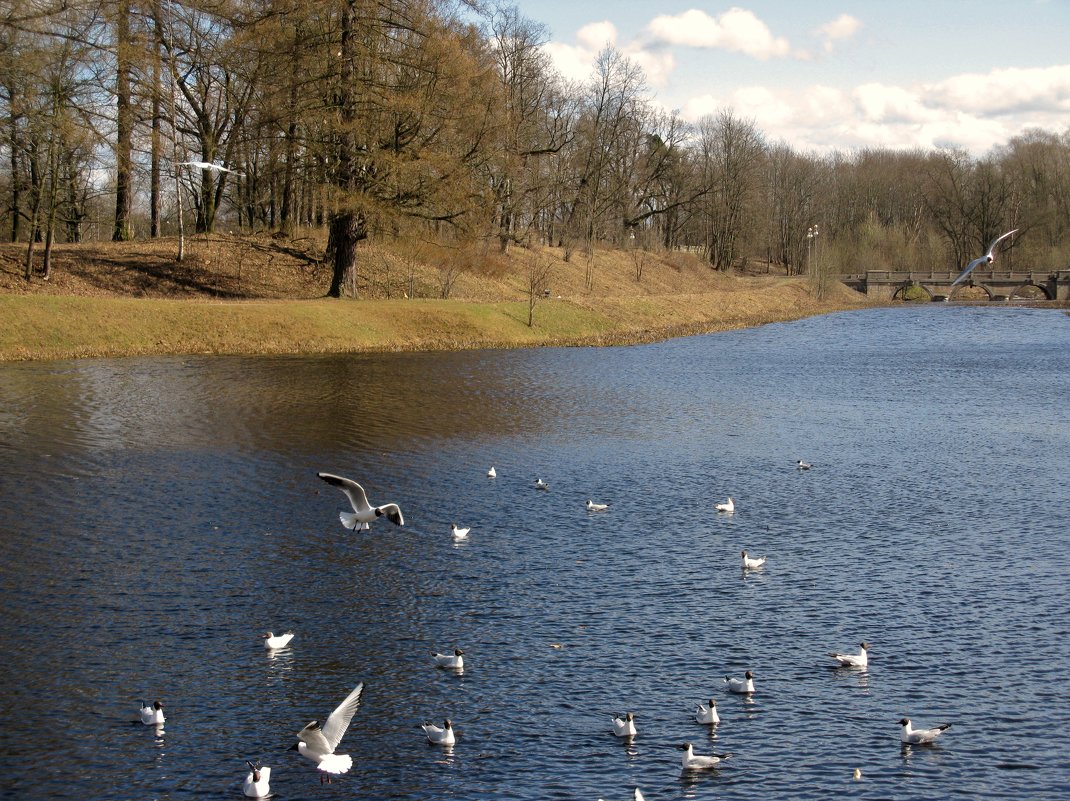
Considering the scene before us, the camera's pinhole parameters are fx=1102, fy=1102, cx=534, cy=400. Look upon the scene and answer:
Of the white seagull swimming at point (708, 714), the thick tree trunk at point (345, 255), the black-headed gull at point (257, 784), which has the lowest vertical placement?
the black-headed gull at point (257, 784)

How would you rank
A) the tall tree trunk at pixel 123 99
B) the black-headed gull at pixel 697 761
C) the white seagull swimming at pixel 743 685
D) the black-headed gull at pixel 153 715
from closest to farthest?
the black-headed gull at pixel 697 761 < the black-headed gull at pixel 153 715 < the white seagull swimming at pixel 743 685 < the tall tree trunk at pixel 123 99

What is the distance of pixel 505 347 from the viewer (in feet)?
197

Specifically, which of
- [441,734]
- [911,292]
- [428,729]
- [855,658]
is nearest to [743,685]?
[855,658]

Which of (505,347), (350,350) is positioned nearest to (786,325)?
(505,347)

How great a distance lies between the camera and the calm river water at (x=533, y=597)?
1352 cm

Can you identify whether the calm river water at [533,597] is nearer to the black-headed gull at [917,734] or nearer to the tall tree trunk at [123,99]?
the black-headed gull at [917,734]

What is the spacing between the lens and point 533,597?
62.8ft

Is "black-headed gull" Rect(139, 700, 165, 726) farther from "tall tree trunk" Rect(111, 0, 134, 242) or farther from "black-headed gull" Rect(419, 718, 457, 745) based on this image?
"tall tree trunk" Rect(111, 0, 134, 242)

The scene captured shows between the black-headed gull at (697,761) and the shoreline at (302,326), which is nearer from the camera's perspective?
the black-headed gull at (697,761)

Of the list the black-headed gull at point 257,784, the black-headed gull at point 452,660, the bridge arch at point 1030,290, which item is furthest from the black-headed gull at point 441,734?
the bridge arch at point 1030,290

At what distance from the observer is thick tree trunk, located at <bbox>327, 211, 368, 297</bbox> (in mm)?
60250

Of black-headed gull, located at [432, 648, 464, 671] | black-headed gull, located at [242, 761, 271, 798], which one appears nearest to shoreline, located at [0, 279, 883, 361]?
black-headed gull, located at [432, 648, 464, 671]

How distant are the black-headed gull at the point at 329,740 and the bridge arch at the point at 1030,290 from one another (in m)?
123

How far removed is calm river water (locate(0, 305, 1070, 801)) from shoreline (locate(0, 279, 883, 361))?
10398 millimetres
